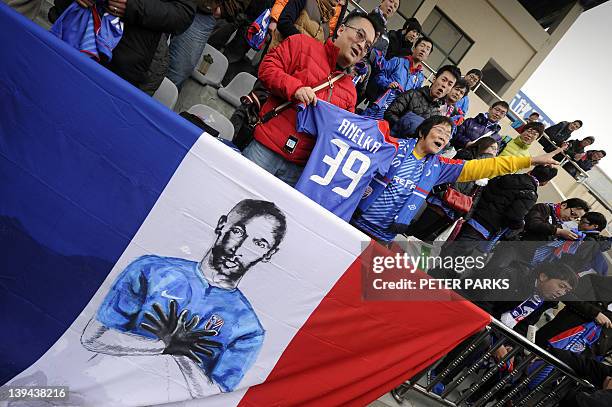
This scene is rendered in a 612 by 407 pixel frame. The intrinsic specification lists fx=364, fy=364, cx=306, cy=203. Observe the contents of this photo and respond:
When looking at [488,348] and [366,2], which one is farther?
[366,2]

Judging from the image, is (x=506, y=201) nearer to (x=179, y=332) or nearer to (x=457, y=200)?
(x=457, y=200)

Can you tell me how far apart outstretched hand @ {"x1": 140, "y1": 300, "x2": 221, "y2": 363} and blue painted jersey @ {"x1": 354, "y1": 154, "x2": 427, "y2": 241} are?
1.57m

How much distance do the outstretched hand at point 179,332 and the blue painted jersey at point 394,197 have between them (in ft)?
5.15

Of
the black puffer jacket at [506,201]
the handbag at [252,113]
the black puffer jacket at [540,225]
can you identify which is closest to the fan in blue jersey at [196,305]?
the handbag at [252,113]

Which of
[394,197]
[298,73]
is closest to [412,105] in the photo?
[394,197]

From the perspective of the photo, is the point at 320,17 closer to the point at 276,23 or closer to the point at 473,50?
the point at 276,23

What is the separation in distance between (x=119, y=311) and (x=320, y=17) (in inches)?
141

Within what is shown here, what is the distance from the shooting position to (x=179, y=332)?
1908 millimetres

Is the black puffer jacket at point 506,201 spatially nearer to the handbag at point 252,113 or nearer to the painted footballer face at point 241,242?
the handbag at point 252,113

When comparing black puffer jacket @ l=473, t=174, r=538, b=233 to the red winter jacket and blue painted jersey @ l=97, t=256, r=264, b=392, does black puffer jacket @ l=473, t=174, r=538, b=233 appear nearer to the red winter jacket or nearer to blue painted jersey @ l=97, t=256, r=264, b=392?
the red winter jacket

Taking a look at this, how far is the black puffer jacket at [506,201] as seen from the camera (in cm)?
383

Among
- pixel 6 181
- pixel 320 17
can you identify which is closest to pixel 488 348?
pixel 6 181

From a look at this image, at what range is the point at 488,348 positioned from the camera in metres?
2.85

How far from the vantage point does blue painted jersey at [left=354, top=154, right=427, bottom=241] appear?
292cm
